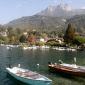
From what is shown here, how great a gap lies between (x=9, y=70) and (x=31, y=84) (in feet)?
29.1

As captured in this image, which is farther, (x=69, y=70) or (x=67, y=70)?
(x=67, y=70)

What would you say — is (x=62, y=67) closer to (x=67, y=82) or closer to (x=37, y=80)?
(x=67, y=82)

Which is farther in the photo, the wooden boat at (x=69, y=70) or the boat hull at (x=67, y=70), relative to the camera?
the wooden boat at (x=69, y=70)

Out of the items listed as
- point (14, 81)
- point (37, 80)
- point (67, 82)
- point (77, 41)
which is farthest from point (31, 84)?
point (77, 41)

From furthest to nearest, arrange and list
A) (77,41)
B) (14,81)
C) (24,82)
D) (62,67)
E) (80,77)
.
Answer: (77,41) → (62,67) → (80,77) → (14,81) → (24,82)

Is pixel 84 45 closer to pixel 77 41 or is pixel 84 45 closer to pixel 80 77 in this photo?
pixel 77 41

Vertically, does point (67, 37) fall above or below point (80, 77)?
above

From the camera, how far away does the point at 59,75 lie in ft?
129

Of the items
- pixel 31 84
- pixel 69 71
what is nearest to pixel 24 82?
pixel 31 84

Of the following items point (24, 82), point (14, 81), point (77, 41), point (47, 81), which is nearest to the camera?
point (47, 81)

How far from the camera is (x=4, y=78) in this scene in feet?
119

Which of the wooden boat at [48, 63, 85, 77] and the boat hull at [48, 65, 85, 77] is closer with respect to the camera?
the boat hull at [48, 65, 85, 77]

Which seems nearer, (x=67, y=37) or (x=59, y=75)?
(x=59, y=75)

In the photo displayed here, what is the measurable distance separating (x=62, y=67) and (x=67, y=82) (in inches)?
354
